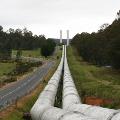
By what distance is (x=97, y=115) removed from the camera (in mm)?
21859

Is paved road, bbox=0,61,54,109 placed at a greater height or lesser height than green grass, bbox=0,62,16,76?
greater

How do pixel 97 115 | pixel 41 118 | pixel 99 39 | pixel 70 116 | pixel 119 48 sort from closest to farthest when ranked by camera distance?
pixel 70 116 < pixel 97 115 < pixel 41 118 < pixel 119 48 < pixel 99 39

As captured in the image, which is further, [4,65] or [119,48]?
[4,65]

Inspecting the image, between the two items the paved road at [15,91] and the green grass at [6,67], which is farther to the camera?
the green grass at [6,67]

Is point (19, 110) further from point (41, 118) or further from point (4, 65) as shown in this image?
point (4, 65)

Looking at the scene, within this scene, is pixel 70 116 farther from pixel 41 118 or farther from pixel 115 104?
pixel 115 104

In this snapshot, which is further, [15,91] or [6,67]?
[6,67]

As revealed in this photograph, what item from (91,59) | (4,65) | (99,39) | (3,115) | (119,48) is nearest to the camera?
(3,115)

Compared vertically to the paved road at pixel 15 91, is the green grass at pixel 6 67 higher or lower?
lower

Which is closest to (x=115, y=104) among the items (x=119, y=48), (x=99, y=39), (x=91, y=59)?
(x=119, y=48)

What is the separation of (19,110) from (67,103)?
30.3ft

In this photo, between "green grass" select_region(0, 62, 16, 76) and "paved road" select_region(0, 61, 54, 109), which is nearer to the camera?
"paved road" select_region(0, 61, 54, 109)

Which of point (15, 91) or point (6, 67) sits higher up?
point (15, 91)

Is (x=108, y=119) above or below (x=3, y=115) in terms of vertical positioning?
above
